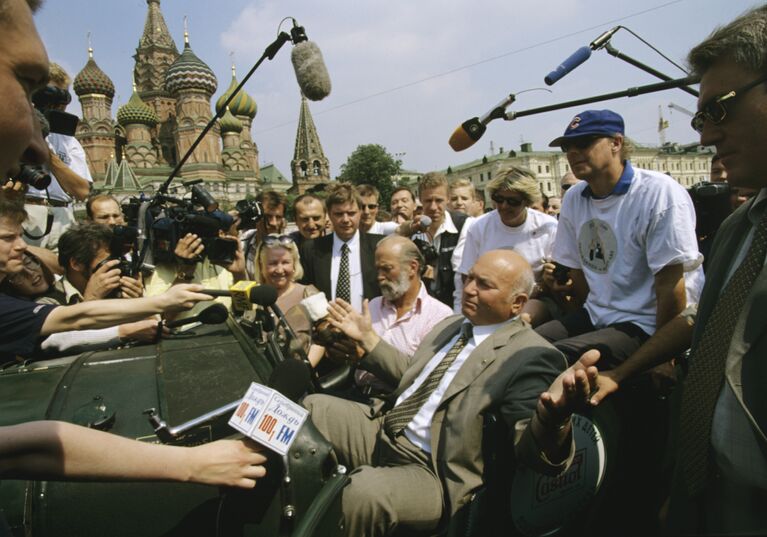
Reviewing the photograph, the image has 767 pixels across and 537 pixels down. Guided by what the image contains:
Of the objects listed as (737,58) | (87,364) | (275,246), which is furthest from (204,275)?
(737,58)

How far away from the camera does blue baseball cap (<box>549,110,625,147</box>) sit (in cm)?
278

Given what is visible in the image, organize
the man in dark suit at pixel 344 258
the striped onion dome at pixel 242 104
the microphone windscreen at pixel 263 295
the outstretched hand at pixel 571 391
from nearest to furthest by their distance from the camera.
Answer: the outstretched hand at pixel 571 391 < the microphone windscreen at pixel 263 295 < the man in dark suit at pixel 344 258 < the striped onion dome at pixel 242 104

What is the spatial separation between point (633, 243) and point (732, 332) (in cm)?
131

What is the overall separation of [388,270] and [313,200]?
6.48 feet

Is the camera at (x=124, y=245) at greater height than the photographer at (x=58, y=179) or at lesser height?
lesser

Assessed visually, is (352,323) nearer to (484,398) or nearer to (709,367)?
(484,398)

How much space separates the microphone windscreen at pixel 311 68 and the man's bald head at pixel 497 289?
2362mm

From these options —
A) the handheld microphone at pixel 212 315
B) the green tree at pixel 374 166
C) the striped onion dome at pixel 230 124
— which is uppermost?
the striped onion dome at pixel 230 124

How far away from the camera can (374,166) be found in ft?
199

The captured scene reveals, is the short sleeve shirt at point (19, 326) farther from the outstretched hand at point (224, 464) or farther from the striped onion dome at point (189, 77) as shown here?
the striped onion dome at point (189, 77)

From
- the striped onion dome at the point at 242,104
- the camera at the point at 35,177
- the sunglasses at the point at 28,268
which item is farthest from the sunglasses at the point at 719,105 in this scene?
the striped onion dome at the point at 242,104

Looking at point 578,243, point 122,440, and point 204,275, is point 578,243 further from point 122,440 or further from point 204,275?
point 204,275

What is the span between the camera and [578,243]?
10.1ft

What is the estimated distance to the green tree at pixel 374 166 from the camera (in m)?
60.6
